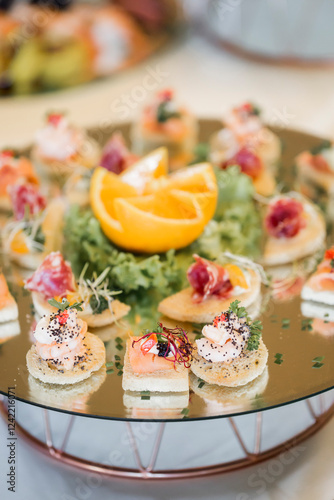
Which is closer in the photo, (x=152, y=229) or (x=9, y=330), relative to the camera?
(x=9, y=330)

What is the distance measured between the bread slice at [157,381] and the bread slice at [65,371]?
140 mm

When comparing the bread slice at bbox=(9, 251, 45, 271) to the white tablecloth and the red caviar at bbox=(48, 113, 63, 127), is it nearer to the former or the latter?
the red caviar at bbox=(48, 113, 63, 127)

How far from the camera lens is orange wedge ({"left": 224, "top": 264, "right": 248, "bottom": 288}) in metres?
3.02

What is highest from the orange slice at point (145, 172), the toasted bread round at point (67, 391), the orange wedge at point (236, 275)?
the orange slice at point (145, 172)

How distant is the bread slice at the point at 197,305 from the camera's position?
2908 millimetres

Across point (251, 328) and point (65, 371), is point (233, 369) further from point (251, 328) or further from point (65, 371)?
point (65, 371)

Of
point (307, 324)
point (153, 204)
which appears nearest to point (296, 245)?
point (307, 324)

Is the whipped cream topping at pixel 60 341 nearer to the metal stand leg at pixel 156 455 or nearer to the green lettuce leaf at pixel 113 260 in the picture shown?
the metal stand leg at pixel 156 455

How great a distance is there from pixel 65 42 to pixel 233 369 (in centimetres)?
490

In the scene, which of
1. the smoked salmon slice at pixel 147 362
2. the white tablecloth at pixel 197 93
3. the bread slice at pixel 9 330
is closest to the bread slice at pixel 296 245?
the smoked salmon slice at pixel 147 362

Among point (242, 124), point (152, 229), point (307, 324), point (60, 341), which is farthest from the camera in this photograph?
point (242, 124)

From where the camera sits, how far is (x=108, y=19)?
22.8 ft

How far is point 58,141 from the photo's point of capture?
4117 millimetres

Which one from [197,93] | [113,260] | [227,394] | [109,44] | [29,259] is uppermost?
[227,394]
